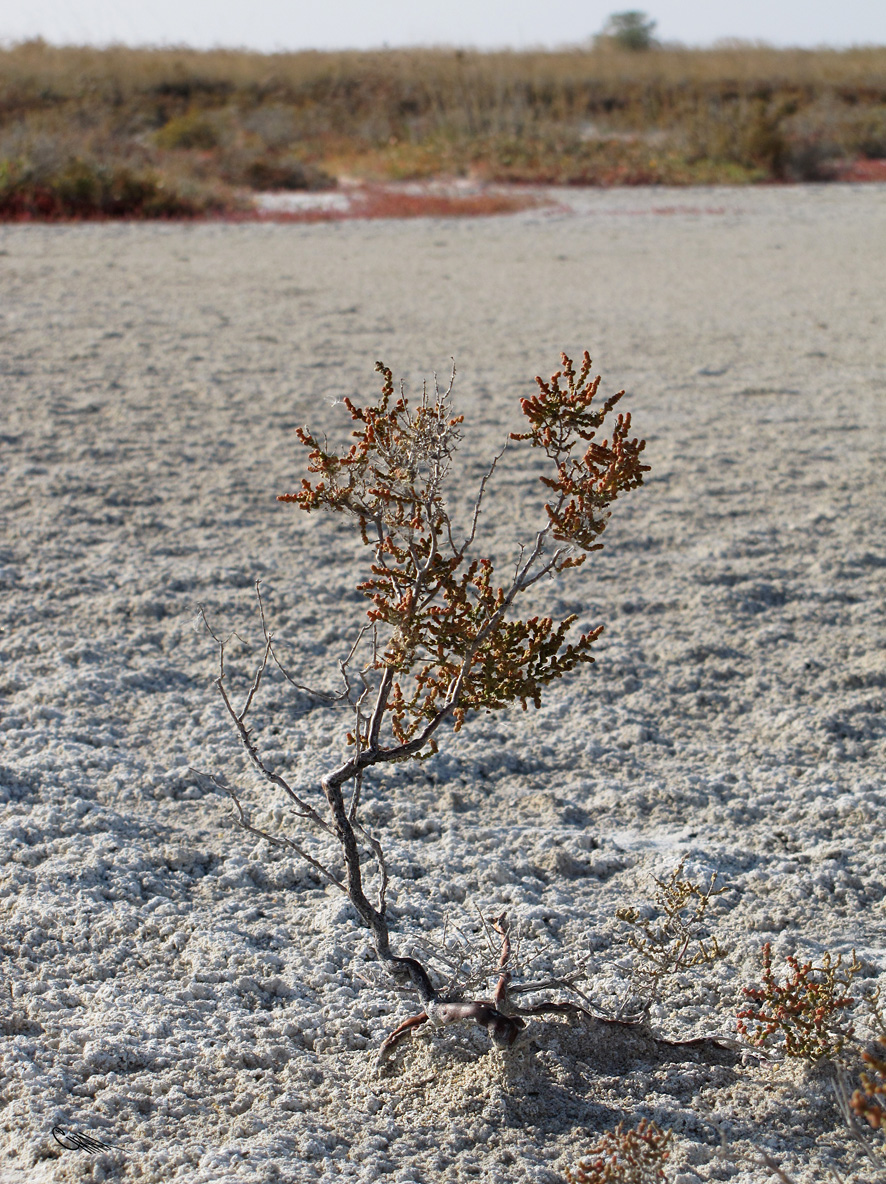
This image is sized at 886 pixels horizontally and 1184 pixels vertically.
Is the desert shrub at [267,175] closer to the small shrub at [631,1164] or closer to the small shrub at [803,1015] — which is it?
the small shrub at [803,1015]

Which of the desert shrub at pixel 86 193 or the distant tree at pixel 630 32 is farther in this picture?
the distant tree at pixel 630 32

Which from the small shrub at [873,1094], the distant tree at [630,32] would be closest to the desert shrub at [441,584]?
the small shrub at [873,1094]

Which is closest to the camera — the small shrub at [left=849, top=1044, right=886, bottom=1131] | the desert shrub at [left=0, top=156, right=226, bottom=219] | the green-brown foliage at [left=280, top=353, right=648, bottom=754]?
the small shrub at [left=849, top=1044, right=886, bottom=1131]

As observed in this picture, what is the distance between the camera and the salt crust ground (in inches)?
74.3

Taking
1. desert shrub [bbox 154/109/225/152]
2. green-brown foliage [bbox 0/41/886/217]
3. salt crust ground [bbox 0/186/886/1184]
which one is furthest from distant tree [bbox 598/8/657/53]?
salt crust ground [bbox 0/186/886/1184]

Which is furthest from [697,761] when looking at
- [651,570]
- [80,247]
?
[80,247]

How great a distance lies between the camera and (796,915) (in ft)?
8.03

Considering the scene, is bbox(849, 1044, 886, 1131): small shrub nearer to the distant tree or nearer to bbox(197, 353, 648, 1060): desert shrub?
bbox(197, 353, 648, 1060): desert shrub

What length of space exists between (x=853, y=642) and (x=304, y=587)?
1.96 metres

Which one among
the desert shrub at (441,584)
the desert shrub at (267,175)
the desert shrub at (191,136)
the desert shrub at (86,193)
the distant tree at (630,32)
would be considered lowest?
the desert shrub at (441,584)

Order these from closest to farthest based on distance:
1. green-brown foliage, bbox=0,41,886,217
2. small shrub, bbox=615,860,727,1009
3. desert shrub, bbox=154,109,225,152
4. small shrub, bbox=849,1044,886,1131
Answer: small shrub, bbox=849,1044,886,1131 < small shrub, bbox=615,860,727,1009 < green-brown foliage, bbox=0,41,886,217 < desert shrub, bbox=154,109,225,152

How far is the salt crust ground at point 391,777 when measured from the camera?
1.89 metres

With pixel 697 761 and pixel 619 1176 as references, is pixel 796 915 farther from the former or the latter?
pixel 619 1176

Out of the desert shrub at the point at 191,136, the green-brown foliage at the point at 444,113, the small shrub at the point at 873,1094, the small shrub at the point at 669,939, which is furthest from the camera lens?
the desert shrub at the point at 191,136
